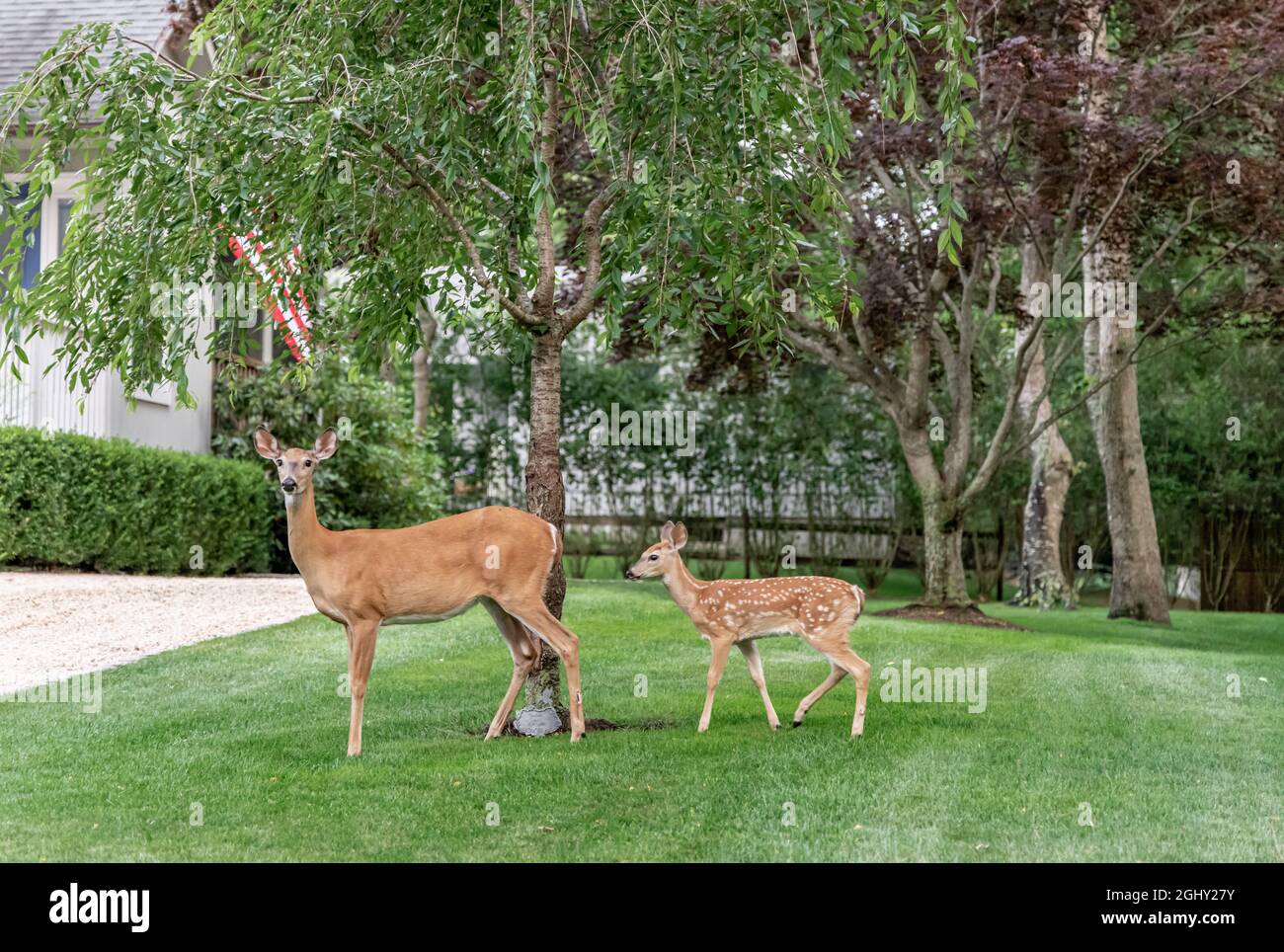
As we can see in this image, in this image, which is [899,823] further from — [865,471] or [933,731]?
[865,471]

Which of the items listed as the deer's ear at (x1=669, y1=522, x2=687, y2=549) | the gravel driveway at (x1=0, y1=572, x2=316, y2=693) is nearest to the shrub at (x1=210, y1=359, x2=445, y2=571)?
the gravel driveway at (x1=0, y1=572, x2=316, y2=693)

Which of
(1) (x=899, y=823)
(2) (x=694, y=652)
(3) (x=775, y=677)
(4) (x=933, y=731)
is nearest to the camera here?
(1) (x=899, y=823)

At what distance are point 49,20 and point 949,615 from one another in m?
13.3

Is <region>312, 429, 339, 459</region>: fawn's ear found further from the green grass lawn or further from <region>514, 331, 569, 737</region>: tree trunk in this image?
the green grass lawn

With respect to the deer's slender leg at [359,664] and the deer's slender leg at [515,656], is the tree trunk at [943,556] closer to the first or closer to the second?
the deer's slender leg at [515,656]

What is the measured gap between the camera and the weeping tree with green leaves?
6891 millimetres

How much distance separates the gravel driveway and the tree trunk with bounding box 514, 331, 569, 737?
3.50 meters

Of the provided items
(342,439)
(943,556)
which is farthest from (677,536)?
(342,439)

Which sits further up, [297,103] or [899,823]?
[297,103]

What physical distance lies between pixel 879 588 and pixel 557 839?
15523mm

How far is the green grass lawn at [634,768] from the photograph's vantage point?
5652 millimetres

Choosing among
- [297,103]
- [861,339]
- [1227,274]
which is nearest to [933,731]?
[297,103]

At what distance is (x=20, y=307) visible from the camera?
22.7ft

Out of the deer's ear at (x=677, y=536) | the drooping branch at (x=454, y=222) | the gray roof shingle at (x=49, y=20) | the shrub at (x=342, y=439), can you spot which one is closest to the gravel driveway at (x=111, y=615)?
the shrub at (x=342, y=439)
